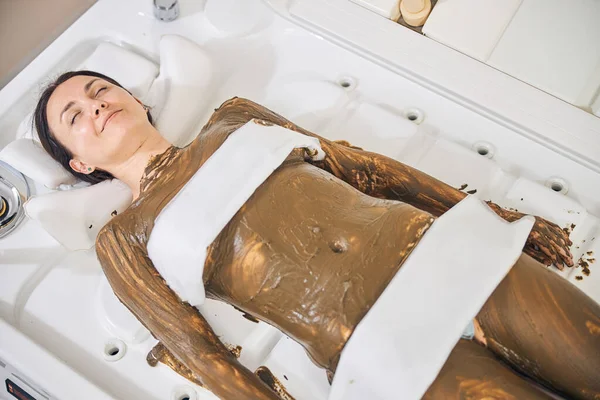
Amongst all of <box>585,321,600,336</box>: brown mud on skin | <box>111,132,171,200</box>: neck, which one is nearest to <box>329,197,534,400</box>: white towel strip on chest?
<box>585,321,600,336</box>: brown mud on skin

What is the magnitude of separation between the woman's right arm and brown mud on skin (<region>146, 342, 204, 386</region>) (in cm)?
17

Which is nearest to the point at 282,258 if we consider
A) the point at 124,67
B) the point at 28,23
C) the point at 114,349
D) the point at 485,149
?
the point at 114,349

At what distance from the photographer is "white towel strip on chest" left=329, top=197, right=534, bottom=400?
1298 millimetres

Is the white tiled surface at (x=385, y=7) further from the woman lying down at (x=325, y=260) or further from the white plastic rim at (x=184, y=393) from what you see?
the white plastic rim at (x=184, y=393)

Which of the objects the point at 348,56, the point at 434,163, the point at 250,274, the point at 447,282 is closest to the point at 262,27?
the point at 348,56

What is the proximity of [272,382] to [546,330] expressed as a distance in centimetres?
65

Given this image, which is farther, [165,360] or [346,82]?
[346,82]

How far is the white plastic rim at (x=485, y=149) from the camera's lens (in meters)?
1.92

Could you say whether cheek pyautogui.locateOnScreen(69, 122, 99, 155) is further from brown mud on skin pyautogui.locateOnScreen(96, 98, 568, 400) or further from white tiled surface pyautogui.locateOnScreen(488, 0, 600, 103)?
white tiled surface pyautogui.locateOnScreen(488, 0, 600, 103)

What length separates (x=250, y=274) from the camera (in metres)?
1.46

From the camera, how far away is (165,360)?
5.53 feet

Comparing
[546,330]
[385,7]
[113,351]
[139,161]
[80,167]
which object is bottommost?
[113,351]

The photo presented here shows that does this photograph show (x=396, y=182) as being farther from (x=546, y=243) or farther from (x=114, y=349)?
(x=114, y=349)

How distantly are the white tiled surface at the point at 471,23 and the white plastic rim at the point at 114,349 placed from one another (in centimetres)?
125
